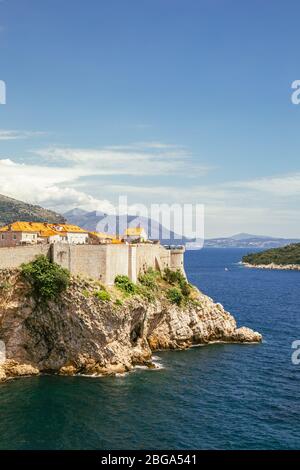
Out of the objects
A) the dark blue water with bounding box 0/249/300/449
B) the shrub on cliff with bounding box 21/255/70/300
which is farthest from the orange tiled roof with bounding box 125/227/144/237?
the shrub on cliff with bounding box 21/255/70/300

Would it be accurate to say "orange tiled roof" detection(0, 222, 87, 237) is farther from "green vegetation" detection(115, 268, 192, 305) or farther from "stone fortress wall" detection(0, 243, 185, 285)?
"green vegetation" detection(115, 268, 192, 305)

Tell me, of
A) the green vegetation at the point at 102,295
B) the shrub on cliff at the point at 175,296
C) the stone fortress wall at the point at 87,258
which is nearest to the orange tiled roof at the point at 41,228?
the stone fortress wall at the point at 87,258

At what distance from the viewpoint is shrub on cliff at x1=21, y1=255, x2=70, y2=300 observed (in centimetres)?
5750

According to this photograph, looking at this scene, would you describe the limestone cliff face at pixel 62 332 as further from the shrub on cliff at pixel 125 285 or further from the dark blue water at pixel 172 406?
the shrub on cliff at pixel 125 285

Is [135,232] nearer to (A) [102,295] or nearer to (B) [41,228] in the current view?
(B) [41,228]

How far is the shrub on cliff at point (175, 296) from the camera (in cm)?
7200

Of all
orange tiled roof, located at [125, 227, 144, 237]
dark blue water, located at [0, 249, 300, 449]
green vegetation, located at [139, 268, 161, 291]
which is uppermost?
orange tiled roof, located at [125, 227, 144, 237]

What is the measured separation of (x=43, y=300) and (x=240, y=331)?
31.2 meters

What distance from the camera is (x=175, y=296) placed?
72.2m

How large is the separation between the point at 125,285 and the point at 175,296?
10.1 metres

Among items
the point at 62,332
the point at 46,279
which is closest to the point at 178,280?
the point at 62,332

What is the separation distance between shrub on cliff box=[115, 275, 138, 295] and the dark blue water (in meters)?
9.34

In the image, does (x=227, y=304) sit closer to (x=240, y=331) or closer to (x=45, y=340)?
(x=240, y=331)
